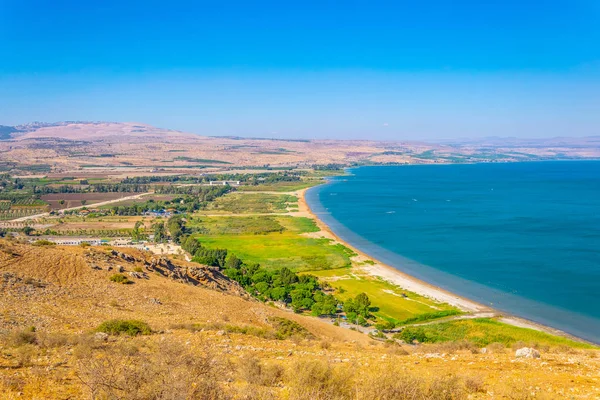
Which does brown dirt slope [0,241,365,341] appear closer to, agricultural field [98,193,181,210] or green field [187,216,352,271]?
green field [187,216,352,271]

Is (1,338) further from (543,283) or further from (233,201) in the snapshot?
(233,201)

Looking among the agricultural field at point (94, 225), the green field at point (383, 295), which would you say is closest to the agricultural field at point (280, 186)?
the agricultural field at point (94, 225)

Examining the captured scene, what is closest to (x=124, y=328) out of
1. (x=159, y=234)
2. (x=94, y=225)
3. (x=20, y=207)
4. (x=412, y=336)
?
(x=412, y=336)

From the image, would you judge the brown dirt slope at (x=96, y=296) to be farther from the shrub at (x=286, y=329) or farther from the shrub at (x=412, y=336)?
the shrub at (x=412, y=336)

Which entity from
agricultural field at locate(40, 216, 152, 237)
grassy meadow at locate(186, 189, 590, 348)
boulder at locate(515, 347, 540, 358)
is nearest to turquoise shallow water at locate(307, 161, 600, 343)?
grassy meadow at locate(186, 189, 590, 348)

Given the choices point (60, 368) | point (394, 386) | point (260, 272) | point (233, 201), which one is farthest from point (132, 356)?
point (233, 201)
